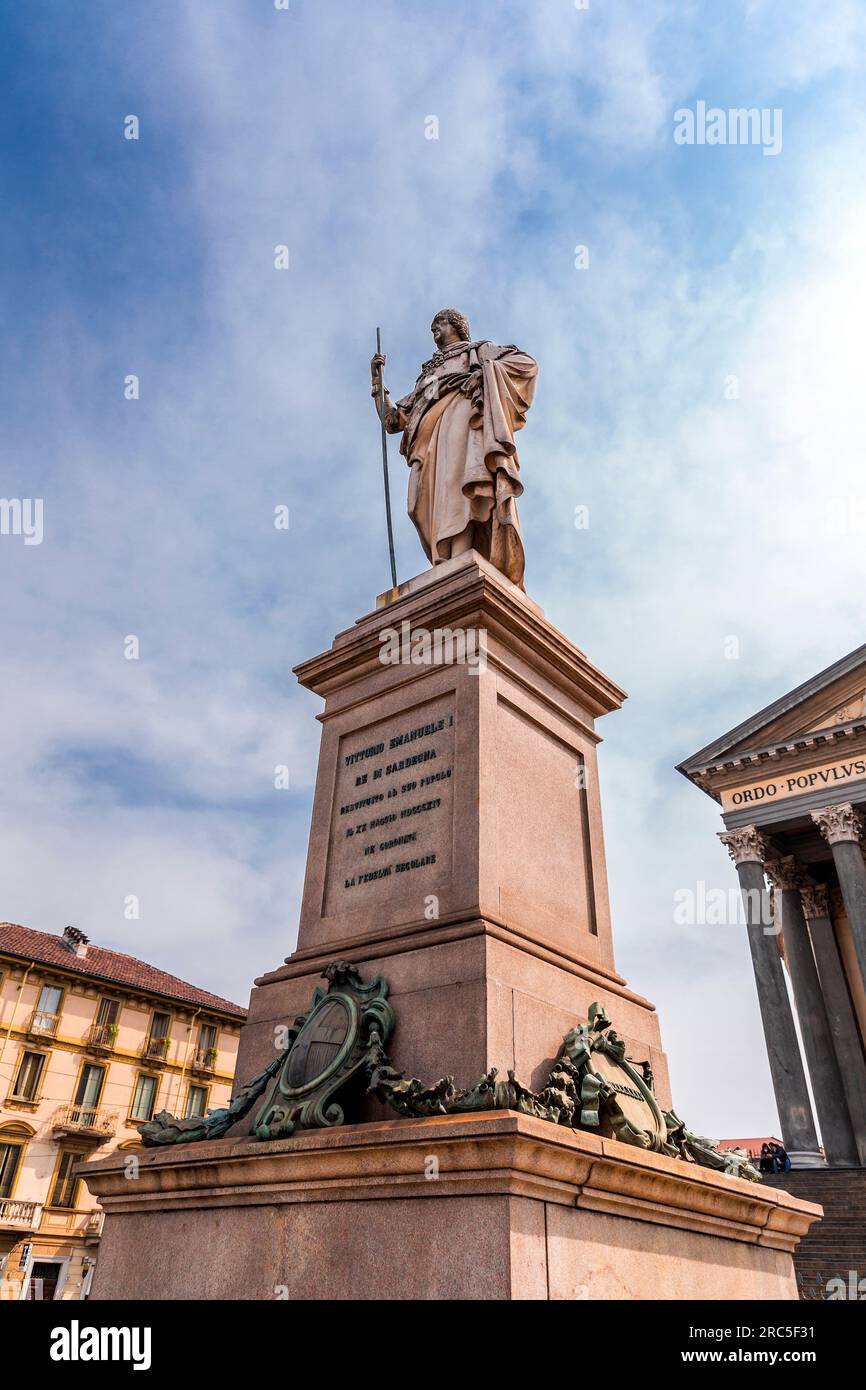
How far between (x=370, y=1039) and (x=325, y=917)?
1589 mm

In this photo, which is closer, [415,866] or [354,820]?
[415,866]

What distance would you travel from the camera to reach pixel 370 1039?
5168 mm

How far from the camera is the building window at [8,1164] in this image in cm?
3628

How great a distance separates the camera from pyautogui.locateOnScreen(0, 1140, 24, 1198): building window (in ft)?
119

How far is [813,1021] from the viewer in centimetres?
3092

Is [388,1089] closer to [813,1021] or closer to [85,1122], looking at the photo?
[813,1021]

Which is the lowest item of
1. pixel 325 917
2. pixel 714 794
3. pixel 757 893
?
pixel 325 917

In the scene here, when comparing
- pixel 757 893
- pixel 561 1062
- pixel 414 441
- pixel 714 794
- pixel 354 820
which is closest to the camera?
pixel 561 1062
